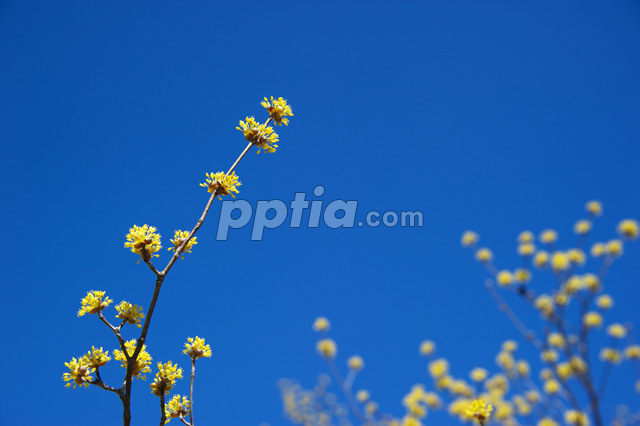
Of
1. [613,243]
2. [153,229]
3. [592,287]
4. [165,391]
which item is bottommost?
[165,391]

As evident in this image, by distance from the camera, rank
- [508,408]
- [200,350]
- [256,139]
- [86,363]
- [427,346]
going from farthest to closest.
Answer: [427,346] < [508,408] < [256,139] < [200,350] < [86,363]

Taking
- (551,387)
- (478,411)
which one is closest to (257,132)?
(478,411)

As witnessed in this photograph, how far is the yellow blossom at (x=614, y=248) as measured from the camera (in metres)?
3.87

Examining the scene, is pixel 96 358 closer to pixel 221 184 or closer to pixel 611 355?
pixel 221 184

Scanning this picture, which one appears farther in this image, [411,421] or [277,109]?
[411,421]

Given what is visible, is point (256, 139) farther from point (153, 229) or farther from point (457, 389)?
point (457, 389)

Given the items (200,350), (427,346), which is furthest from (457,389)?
(200,350)

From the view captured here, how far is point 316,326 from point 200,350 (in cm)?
411

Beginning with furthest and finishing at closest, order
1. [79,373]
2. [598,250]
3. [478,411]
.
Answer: [598,250] < [478,411] < [79,373]

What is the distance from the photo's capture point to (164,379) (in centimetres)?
201

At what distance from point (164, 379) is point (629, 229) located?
4917 millimetres

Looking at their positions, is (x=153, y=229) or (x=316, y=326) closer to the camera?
(x=153, y=229)

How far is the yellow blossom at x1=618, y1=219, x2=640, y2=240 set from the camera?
4.25 metres

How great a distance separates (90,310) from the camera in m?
2.02
